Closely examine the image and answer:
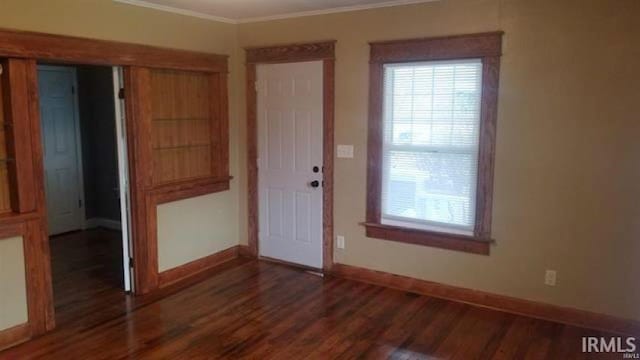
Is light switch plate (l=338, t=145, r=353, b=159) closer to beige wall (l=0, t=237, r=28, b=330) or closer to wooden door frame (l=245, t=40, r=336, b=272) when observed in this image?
wooden door frame (l=245, t=40, r=336, b=272)

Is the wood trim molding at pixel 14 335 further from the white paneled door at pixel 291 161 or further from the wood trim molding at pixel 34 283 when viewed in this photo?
the white paneled door at pixel 291 161

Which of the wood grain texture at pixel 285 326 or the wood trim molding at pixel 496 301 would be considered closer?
the wood grain texture at pixel 285 326

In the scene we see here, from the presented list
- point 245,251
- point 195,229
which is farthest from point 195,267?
point 245,251

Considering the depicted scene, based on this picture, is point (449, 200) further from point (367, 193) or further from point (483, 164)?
point (367, 193)

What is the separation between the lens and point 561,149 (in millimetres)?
3633

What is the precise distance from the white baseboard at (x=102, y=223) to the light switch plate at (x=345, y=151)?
3589 mm

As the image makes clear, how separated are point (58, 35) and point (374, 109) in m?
2.55

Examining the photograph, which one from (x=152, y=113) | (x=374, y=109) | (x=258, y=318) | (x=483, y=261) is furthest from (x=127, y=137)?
(x=483, y=261)

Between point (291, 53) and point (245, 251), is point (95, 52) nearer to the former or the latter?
point (291, 53)

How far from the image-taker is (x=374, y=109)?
4.38 meters

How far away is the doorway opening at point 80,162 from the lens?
5.98m

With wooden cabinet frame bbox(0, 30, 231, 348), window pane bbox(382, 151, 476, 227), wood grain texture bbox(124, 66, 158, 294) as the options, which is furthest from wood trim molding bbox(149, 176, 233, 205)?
window pane bbox(382, 151, 476, 227)

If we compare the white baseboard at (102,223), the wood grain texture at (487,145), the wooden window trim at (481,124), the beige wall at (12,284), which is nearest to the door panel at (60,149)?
the white baseboard at (102,223)

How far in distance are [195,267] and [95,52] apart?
7.26 ft
